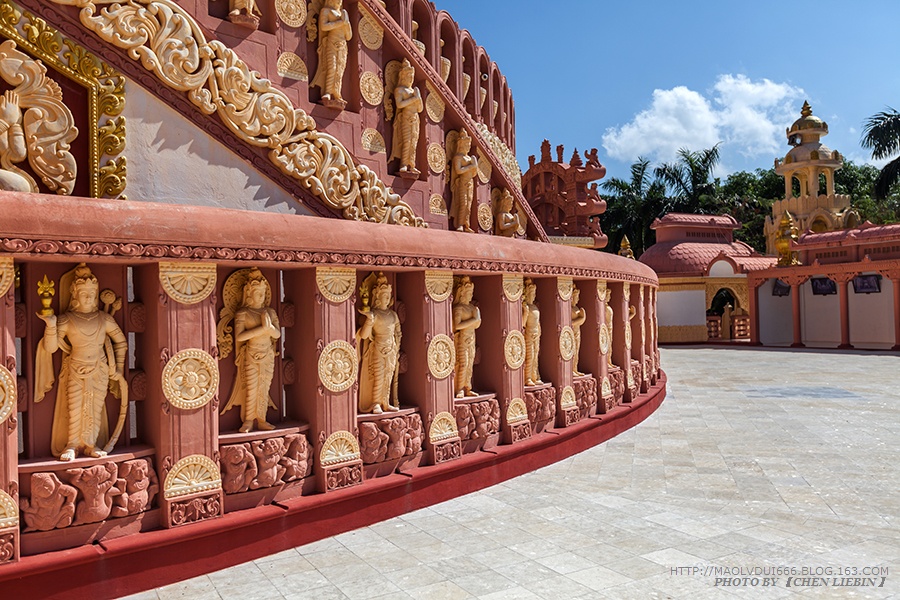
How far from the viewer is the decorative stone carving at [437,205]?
8.04 metres

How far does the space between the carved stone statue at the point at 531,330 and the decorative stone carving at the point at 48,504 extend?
424 centimetres

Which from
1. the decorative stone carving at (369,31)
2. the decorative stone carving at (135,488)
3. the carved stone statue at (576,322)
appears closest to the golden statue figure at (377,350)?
the decorative stone carving at (135,488)

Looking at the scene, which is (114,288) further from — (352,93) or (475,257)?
(352,93)

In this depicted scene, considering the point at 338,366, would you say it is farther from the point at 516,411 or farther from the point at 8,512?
the point at 516,411

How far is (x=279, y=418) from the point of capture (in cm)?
509

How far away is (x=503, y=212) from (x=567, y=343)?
8.25 ft

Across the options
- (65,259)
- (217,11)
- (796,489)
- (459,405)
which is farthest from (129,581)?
(796,489)

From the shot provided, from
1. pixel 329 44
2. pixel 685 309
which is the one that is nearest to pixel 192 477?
pixel 329 44

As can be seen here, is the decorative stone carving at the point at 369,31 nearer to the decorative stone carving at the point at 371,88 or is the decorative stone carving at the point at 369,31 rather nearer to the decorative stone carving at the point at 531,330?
the decorative stone carving at the point at 371,88

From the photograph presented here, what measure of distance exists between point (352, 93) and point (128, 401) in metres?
3.88

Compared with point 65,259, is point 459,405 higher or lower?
lower

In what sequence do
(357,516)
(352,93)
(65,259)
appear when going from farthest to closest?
(352,93) < (357,516) < (65,259)

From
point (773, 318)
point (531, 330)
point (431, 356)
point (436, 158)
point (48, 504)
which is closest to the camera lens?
point (48, 504)

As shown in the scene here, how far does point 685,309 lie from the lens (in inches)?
1132
